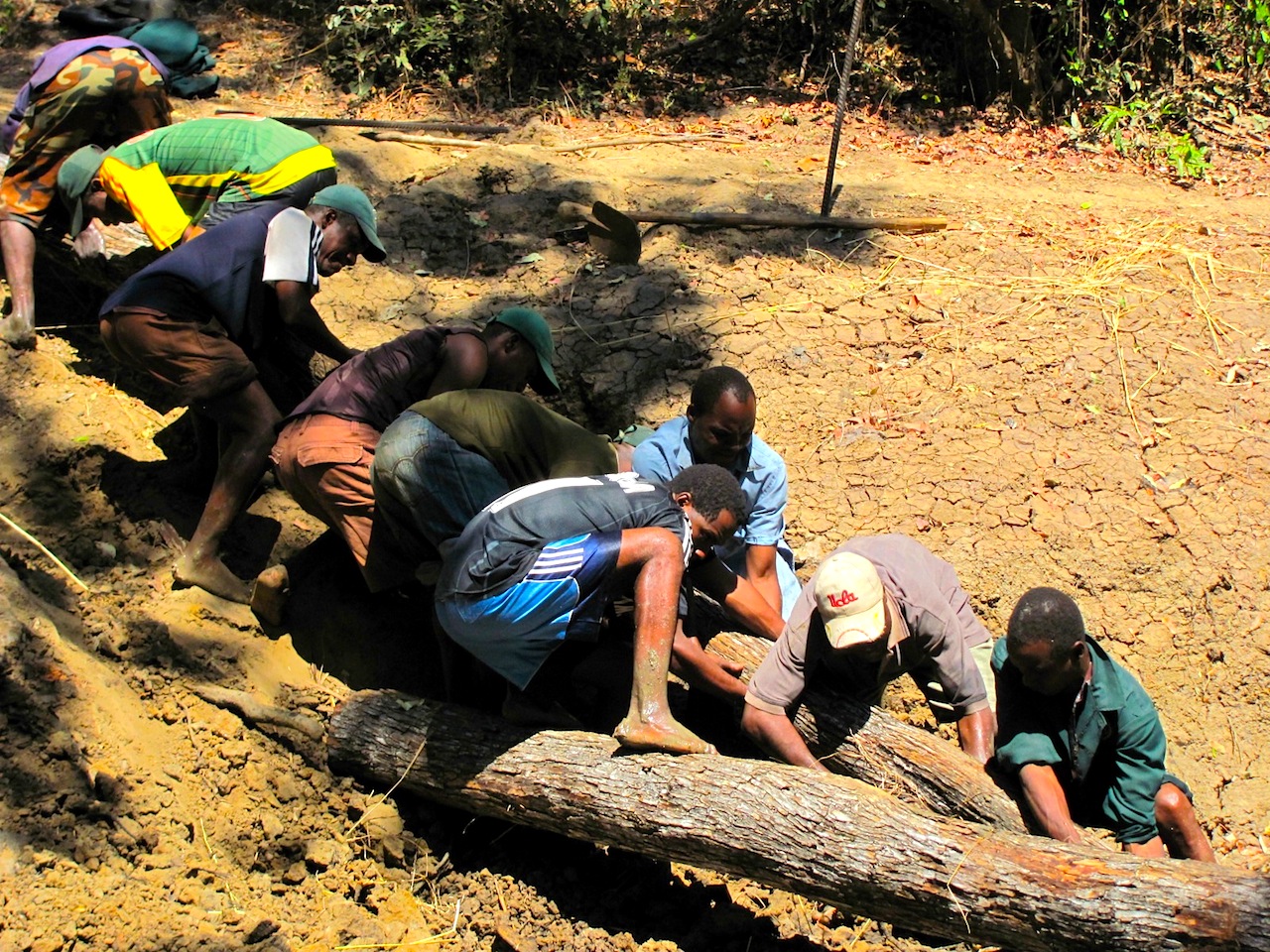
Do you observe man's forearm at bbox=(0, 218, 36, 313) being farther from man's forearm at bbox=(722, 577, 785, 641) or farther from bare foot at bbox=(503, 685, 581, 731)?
man's forearm at bbox=(722, 577, 785, 641)

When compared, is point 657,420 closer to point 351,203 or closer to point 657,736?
point 351,203

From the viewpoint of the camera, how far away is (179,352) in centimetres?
434

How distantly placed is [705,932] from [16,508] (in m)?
3.25

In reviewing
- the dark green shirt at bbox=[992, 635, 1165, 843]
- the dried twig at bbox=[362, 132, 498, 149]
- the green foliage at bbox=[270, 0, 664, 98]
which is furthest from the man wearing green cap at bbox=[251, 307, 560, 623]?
the green foliage at bbox=[270, 0, 664, 98]

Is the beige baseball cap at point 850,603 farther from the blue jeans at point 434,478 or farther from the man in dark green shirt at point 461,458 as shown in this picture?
the blue jeans at point 434,478

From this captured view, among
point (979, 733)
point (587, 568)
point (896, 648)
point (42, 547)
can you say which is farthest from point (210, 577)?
point (979, 733)

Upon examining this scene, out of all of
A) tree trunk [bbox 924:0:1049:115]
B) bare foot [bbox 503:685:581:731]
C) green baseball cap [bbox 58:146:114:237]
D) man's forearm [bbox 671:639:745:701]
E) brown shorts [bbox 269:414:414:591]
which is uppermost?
tree trunk [bbox 924:0:1049:115]

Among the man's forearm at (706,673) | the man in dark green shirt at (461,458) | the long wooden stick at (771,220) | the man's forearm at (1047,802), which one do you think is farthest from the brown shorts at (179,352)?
the man's forearm at (1047,802)

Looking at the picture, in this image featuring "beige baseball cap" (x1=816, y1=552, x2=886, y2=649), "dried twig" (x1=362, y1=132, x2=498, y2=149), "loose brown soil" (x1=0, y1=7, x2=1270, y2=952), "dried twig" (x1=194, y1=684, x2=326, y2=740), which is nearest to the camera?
"beige baseball cap" (x1=816, y1=552, x2=886, y2=649)

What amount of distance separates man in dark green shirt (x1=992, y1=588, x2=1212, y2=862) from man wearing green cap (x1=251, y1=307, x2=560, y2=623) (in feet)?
7.01

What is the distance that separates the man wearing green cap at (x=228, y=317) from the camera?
435cm

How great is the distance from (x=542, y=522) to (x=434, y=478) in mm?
601

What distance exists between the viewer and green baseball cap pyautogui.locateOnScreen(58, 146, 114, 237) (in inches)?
195

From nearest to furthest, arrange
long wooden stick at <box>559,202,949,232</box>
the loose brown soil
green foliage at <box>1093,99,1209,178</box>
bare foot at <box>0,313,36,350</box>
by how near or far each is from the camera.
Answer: the loose brown soil
bare foot at <box>0,313,36,350</box>
long wooden stick at <box>559,202,949,232</box>
green foliage at <box>1093,99,1209,178</box>
